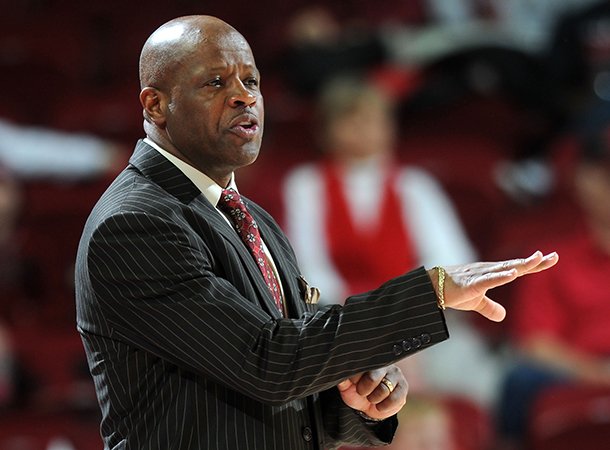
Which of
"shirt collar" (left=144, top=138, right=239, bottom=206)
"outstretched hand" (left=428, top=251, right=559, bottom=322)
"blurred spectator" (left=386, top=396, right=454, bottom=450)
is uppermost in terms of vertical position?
"shirt collar" (left=144, top=138, right=239, bottom=206)

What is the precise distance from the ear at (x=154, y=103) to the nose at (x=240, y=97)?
129 millimetres

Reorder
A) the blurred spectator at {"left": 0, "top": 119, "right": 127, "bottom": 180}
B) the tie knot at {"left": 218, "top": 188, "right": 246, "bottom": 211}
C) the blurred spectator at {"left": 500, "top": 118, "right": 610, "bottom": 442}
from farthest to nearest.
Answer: the blurred spectator at {"left": 0, "top": 119, "right": 127, "bottom": 180} → the blurred spectator at {"left": 500, "top": 118, "right": 610, "bottom": 442} → the tie knot at {"left": 218, "top": 188, "right": 246, "bottom": 211}

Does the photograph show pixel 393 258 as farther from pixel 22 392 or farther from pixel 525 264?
pixel 525 264

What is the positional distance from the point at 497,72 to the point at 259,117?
374 centimetres

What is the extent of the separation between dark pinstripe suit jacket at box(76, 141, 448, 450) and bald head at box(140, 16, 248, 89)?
0.15 meters

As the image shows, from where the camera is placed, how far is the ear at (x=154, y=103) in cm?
197

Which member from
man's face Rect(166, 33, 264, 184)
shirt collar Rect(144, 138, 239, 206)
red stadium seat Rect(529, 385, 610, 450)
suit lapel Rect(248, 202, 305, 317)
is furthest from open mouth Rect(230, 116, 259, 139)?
red stadium seat Rect(529, 385, 610, 450)

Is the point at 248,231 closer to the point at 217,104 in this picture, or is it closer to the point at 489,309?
the point at 217,104

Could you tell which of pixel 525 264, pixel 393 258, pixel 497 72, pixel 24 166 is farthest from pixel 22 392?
pixel 525 264

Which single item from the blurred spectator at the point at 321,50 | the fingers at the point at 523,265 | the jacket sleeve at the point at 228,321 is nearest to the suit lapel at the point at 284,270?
the jacket sleeve at the point at 228,321

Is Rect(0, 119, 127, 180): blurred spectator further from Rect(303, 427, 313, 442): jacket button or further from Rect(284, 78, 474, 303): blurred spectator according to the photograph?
Rect(303, 427, 313, 442): jacket button

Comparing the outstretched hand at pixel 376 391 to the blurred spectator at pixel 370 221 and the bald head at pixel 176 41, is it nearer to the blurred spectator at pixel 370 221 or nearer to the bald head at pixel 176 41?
the bald head at pixel 176 41

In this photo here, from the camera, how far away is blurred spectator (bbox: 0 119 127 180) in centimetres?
521

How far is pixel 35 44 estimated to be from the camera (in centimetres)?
571
